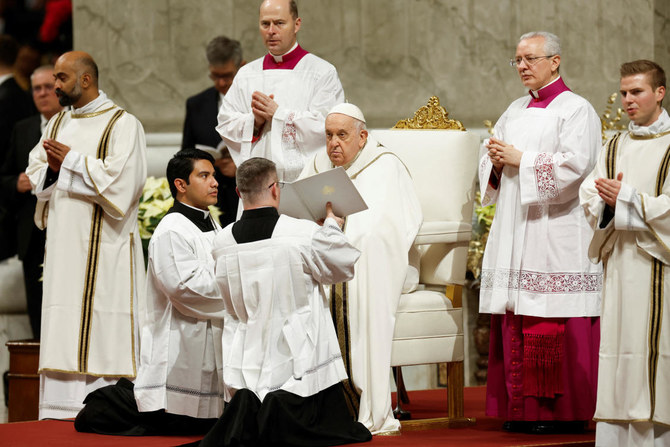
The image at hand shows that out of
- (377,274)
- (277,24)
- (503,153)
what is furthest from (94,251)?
(503,153)

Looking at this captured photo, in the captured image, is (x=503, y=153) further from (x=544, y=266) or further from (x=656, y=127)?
(x=656, y=127)

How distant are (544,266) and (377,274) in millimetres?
880

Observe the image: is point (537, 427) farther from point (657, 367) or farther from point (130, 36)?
point (130, 36)

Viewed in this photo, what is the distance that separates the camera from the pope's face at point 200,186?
6660 mm

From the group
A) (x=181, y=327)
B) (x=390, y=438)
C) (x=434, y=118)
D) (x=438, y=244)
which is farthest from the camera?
(x=434, y=118)

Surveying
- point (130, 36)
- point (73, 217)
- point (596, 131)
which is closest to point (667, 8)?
point (596, 131)

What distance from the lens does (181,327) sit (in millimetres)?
6598

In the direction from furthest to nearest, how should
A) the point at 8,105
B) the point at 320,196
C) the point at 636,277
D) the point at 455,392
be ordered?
the point at 8,105 → the point at 455,392 → the point at 320,196 → the point at 636,277

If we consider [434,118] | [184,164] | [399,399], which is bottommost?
[399,399]

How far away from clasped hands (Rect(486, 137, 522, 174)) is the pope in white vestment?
0.58m

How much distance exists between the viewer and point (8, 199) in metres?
8.93

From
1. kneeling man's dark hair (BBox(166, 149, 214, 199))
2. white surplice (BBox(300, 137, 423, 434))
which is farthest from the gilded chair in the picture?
kneeling man's dark hair (BBox(166, 149, 214, 199))

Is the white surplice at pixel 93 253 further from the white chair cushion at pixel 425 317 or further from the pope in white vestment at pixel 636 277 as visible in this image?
the pope in white vestment at pixel 636 277

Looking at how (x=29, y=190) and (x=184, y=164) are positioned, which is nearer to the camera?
(x=184, y=164)
